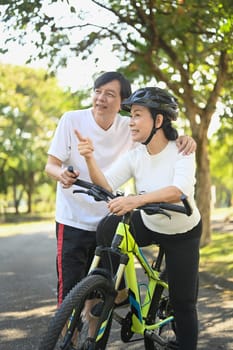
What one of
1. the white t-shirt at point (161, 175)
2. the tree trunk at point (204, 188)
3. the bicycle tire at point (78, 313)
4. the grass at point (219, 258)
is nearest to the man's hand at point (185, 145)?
the white t-shirt at point (161, 175)

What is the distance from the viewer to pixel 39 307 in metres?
6.74

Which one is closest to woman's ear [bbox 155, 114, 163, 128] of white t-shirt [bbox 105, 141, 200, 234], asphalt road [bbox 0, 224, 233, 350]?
white t-shirt [bbox 105, 141, 200, 234]

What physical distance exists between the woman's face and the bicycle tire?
92cm

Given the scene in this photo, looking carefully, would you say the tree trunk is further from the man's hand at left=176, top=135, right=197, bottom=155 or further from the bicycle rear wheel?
the man's hand at left=176, top=135, right=197, bottom=155

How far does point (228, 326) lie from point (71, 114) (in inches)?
111

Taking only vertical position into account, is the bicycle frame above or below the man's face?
below

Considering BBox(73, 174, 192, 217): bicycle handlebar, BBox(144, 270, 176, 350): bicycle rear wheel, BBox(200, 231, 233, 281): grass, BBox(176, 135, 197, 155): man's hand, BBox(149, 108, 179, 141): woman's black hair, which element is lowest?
BBox(200, 231, 233, 281): grass

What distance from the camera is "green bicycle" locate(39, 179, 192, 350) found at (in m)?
3.01

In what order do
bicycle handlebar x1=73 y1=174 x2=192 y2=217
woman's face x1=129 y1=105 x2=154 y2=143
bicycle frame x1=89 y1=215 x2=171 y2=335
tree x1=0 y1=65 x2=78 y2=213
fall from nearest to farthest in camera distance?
bicycle handlebar x1=73 y1=174 x2=192 y2=217 < bicycle frame x1=89 y1=215 x2=171 y2=335 < woman's face x1=129 y1=105 x2=154 y2=143 < tree x1=0 y1=65 x2=78 y2=213

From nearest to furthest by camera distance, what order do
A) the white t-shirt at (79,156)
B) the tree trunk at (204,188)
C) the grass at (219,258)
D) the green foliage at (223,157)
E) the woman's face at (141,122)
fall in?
the woman's face at (141,122) → the white t-shirt at (79,156) → the grass at (219,258) → the tree trunk at (204,188) → the green foliage at (223,157)

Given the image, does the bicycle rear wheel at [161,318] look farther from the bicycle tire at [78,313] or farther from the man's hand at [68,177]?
the man's hand at [68,177]

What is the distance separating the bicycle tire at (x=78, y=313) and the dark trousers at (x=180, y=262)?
1.58ft

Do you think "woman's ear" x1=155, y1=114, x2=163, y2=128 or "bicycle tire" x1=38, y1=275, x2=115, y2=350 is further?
"woman's ear" x1=155, y1=114, x2=163, y2=128

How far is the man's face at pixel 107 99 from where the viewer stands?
155 inches
